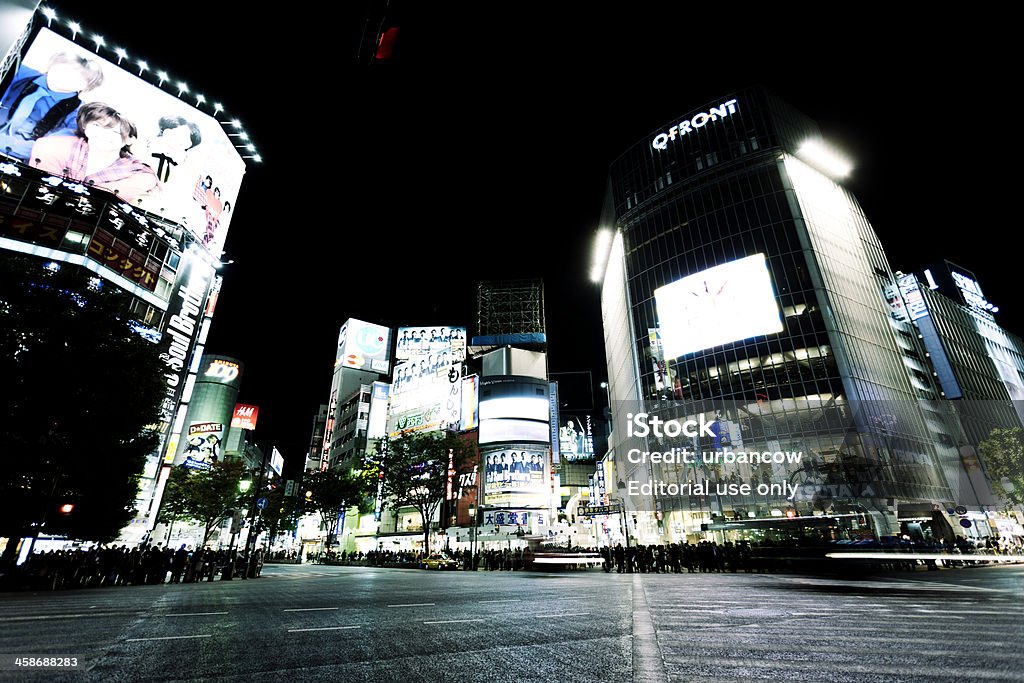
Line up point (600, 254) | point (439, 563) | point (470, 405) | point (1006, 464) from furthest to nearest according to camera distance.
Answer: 1. point (600, 254)
2. point (470, 405)
3. point (1006, 464)
4. point (439, 563)

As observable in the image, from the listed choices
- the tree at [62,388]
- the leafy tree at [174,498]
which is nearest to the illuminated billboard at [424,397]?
the leafy tree at [174,498]

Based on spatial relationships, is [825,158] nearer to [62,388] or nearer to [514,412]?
[514,412]

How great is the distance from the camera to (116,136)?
37.8 m

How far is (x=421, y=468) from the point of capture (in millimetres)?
52844

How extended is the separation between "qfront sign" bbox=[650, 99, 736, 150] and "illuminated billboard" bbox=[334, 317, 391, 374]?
206ft

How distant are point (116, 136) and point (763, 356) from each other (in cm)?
6335

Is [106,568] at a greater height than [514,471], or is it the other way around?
[514,471]

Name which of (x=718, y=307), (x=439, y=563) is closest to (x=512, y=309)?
(x=718, y=307)

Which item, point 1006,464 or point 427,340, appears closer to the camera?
point 1006,464

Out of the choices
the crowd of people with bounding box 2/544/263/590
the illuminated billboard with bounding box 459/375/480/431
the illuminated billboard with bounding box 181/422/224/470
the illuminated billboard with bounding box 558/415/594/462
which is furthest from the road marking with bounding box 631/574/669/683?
the illuminated billboard with bounding box 558/415/594/462

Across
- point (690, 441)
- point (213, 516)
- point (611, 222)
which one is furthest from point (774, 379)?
point (213, 516)

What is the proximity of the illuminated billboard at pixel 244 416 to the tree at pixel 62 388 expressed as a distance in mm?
101476

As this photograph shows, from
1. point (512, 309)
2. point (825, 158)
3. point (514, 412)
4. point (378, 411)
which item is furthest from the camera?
point (512, 309)

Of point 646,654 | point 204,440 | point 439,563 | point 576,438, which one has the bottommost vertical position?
point 439,563
